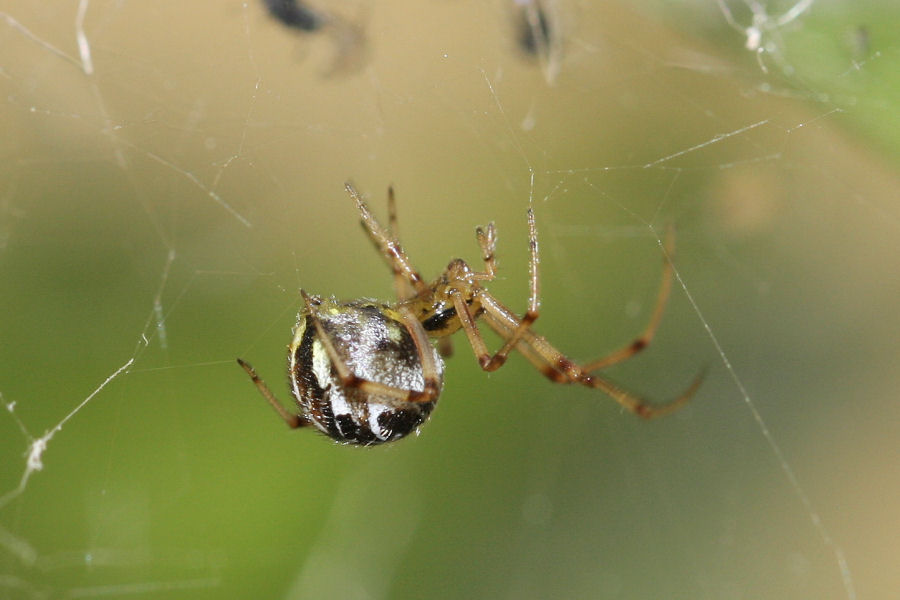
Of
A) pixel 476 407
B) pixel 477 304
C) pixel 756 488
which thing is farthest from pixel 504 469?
pixel 477 304

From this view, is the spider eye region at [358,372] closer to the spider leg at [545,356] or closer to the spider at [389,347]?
the spider at [389,347]

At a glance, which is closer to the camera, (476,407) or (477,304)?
(477,304)

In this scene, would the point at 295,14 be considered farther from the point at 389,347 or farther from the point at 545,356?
the point at 545,356

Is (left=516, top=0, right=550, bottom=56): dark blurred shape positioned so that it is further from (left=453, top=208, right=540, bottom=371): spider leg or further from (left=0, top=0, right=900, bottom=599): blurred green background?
(left=453, top=208, right=540, bottom=371): spider leg

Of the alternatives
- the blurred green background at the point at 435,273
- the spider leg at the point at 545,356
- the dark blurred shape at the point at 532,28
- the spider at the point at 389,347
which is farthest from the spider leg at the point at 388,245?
the dark blurred shape at the point at 532,28

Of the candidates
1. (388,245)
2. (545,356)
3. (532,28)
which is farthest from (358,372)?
(532,28)

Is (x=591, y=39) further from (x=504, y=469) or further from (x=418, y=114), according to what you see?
(x=504, y=469)

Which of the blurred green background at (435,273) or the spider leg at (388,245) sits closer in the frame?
the spider leg at (388,245)
